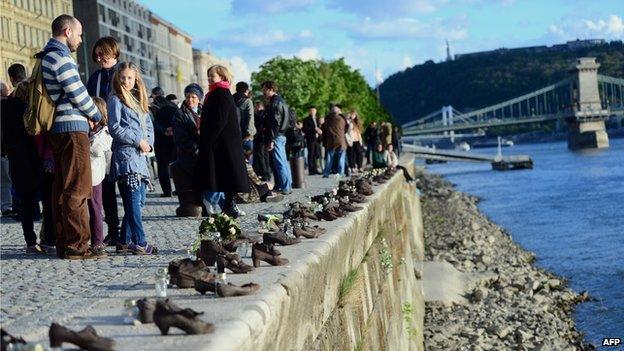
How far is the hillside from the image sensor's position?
158 m

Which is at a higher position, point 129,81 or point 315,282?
point 129,81

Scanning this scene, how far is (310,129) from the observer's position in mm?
24656

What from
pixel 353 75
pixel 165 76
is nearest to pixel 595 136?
pixel 165 76

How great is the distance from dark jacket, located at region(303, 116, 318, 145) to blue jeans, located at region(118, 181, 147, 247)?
50.8 feet

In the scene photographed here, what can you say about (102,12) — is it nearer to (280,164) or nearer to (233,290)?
(280,164)

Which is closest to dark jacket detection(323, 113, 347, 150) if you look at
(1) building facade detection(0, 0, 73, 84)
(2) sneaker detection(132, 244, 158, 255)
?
(2) sneaker detection(132, 244, 158, 255)

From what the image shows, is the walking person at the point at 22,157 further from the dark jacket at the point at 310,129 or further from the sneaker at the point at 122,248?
the dark jacket at the point at 310,129

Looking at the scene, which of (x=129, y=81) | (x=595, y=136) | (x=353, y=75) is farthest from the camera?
(x=595, y=136)

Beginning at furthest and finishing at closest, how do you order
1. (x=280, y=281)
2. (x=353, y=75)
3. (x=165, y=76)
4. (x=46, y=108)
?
(x=165, y=76) → (x=353, y=75) → (x=46, y=108) → (x=280, y=281)

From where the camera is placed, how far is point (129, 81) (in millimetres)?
8836

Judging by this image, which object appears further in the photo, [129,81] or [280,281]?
[129,81]

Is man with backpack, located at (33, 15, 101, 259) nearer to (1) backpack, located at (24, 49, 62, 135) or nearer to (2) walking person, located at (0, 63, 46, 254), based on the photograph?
(1) backpack, located at (24, 49, 62, 135)

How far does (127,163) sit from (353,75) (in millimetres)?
68000

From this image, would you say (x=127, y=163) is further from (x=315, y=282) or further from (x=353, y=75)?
(x=353, y=75)
